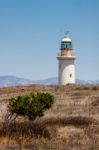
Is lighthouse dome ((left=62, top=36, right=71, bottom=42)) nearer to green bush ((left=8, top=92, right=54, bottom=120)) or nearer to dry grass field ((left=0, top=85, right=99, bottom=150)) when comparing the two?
dry grass field ((left=0, top=85, right=99, bottom=150))

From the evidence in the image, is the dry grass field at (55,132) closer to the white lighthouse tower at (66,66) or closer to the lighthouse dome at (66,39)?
the white lighthouse tower at (66,66)

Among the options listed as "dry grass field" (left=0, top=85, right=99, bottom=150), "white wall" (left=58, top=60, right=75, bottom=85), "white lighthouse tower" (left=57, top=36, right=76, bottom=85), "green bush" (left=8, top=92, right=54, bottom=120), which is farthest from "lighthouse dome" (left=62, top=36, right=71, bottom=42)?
"green bush" (left=8, top=92, right=54, bottom=120)

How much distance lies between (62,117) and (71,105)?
572 cm

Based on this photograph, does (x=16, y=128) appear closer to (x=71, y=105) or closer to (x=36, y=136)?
(x=36, y=136)

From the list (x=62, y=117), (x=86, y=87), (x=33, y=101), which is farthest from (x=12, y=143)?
(x=86, y=87)

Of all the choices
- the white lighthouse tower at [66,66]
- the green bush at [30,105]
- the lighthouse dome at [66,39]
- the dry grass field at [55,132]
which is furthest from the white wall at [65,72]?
the green bush at [30,105]

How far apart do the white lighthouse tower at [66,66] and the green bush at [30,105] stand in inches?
1784

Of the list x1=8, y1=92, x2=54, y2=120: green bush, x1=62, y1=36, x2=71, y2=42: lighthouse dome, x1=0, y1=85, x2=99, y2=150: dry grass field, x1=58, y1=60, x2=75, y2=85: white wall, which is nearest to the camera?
x1=0, y1=85, x2=99, y2=150: dry grass field

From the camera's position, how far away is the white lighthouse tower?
6656cm

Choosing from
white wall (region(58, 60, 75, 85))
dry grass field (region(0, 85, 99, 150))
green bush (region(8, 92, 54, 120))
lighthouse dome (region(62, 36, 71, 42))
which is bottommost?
dry grass field (region(0, 85, 99, 150))

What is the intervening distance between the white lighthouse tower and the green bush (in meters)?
45.3

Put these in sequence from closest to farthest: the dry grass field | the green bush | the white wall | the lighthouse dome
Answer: the dry grass field < the green bush < the white wall < the lighthouse dome

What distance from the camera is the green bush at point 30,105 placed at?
19.7 metres

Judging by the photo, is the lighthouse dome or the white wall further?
the lighthouse dome
